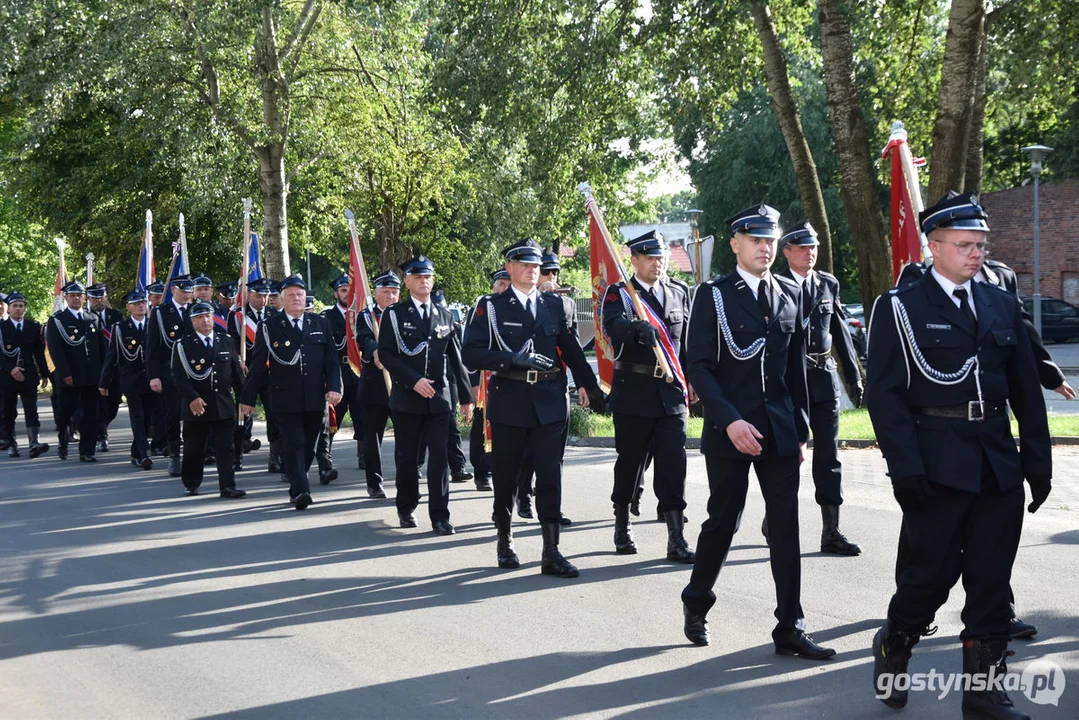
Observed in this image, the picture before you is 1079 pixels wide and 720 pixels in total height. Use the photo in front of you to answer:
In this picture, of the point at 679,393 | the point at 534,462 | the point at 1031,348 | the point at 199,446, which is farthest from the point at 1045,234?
the point at 1031,348

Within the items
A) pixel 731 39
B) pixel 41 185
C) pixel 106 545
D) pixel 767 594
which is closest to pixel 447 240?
pixel 41 185

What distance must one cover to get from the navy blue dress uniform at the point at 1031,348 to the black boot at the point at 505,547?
2977 millimetres

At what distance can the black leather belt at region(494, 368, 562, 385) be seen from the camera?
774cm

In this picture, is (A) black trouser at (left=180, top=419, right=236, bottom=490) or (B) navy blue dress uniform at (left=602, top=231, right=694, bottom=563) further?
(A) black trouser at (left=180, top=419, right=236, bottom=490)

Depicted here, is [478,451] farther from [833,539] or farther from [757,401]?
[757,401]

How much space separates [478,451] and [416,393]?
2.40 meters

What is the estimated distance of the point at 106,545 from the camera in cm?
923

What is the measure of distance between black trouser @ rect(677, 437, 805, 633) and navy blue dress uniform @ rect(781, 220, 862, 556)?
2147 mm

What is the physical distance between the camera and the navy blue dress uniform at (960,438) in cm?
460

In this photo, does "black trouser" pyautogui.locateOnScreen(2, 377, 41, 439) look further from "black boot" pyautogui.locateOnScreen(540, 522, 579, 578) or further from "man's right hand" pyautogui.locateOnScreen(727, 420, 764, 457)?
"man's right hand" pyautogui.locateOnScreen(727, 420, 764, 457)

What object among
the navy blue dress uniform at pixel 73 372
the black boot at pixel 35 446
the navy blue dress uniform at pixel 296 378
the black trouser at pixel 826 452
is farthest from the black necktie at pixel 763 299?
the black boot at pixel 35 446

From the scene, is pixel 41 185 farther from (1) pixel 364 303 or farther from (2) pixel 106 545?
(2) pixel 106 545

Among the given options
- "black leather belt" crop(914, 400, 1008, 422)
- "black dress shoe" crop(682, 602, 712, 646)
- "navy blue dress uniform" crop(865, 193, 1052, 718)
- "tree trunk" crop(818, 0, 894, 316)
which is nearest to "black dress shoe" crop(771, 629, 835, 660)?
"black dress shoe" crop(682, 602, 712, 646)

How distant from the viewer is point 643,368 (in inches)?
316
